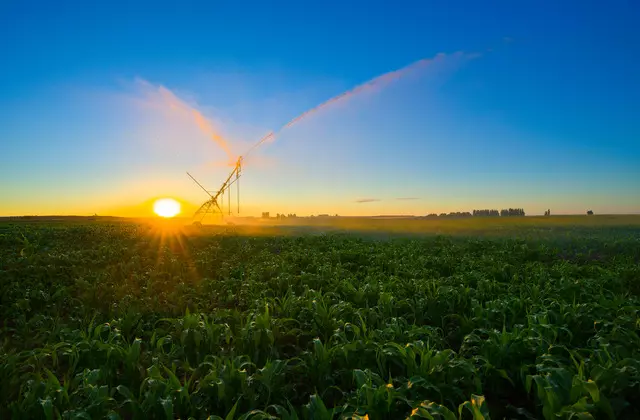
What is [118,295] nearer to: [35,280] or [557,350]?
[35,280]

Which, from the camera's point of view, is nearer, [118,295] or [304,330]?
[304,330]

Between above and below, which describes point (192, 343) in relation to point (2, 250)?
below

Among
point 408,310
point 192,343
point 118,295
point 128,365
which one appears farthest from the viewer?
point 118,295

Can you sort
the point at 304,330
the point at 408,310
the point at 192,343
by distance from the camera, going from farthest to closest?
the point at 408,310
the point at 304,330
the point at 192,343

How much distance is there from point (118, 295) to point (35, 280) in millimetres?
3389

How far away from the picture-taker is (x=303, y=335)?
8.01 meters

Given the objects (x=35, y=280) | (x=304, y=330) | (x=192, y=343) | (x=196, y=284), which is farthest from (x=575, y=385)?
(x=35, y=280)

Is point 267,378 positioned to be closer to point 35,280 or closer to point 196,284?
point 196,284

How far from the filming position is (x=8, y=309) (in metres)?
10.3

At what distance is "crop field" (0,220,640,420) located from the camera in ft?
15.8

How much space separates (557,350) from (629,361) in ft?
4.51

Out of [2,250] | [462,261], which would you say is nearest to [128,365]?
[462,261]

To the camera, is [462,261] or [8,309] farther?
[462,261]

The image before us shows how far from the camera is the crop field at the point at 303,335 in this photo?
15.8 feet
